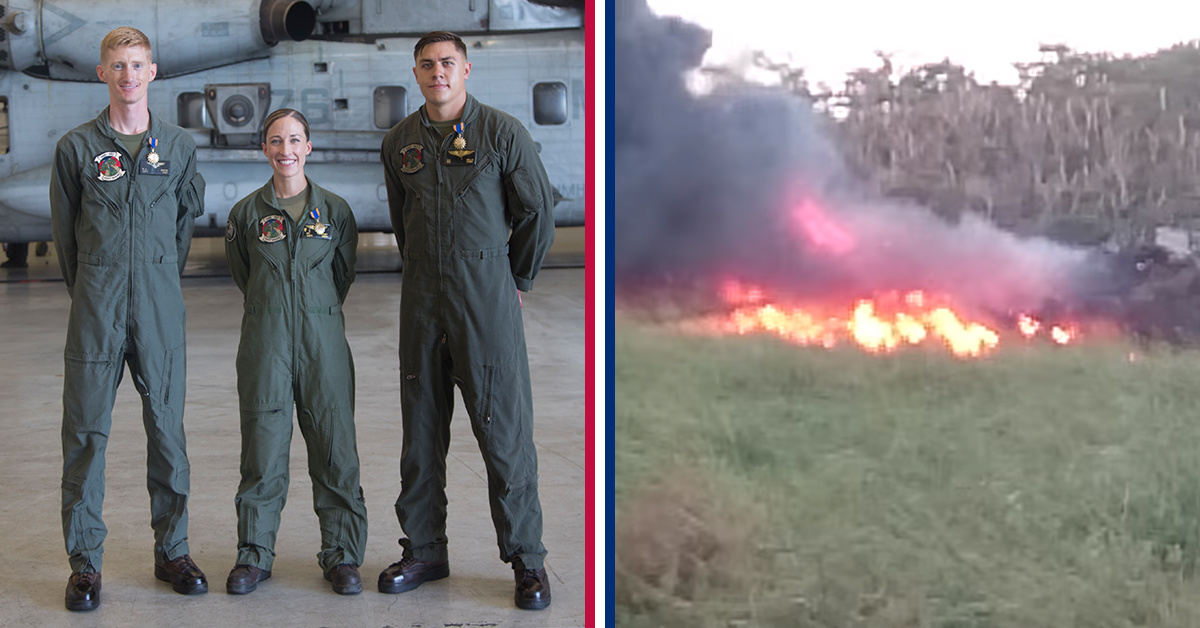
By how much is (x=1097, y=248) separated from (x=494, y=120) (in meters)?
1.86

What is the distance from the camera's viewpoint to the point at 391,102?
462 inches

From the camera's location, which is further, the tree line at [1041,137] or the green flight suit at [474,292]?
the green flight suit at [474,292]

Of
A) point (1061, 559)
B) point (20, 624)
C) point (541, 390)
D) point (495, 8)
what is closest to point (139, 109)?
point (20, 624)

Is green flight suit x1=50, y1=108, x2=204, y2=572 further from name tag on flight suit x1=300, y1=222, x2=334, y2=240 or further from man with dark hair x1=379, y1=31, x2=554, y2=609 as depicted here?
man with dark hair x1=379, y1=31, x2=554, y2=609

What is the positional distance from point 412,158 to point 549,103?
29.7 ft

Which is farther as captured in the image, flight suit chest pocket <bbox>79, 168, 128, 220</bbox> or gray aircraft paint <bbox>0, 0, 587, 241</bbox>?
gray aircraft paint <bbox>0, 0, 587, 241</bbox>

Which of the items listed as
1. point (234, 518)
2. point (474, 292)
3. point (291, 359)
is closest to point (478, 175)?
point (474, 292)

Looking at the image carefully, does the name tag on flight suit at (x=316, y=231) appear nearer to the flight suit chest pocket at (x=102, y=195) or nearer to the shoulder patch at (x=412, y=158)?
the shoulder patch at (x=412, y=158)

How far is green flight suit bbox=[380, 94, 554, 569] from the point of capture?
3027mm

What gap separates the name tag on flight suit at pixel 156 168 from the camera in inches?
124

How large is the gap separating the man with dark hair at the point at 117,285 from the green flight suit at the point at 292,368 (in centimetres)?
21

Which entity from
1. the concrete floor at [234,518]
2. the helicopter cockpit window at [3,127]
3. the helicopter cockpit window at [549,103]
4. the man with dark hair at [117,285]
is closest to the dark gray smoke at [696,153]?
the concrete floor at [234,518]

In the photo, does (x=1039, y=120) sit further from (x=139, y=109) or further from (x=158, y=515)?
(x=158, y=515)

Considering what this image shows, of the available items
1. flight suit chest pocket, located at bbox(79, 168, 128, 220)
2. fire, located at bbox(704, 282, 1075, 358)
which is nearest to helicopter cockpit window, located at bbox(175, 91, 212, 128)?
flight suit chest pocket, located at bbox(79, 168, 128, 220)
